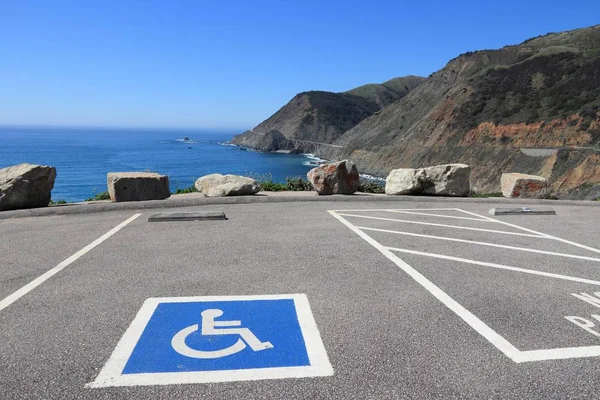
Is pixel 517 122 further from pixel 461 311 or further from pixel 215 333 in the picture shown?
pixel 215 333

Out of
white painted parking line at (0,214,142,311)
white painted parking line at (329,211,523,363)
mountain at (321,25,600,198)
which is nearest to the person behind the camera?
white painted parking line at (329,211,523,363)

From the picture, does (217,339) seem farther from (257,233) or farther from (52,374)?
(257,233)

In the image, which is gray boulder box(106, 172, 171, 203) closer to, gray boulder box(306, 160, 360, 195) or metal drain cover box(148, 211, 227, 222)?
metal drain cover box(148, 211, 227, 222)

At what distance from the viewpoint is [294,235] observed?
22.8 ft

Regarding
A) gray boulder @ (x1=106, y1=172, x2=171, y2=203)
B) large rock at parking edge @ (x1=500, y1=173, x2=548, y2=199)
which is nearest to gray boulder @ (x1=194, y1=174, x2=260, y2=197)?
gray boulder @ (x1=106, y1=172, x2=171, y2=203)

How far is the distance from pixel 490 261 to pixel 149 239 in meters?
4.84

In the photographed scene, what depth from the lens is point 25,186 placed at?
882 centimetres

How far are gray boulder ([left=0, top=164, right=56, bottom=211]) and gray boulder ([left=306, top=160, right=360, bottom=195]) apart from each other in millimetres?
5937

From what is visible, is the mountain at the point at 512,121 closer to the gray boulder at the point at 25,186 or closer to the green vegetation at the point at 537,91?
the green vegetation at the point at 537,91

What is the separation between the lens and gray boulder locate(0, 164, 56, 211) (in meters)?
8.63

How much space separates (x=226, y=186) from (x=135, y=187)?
80.3 inches

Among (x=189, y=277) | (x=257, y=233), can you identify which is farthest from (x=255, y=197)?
(x=189, y=277)

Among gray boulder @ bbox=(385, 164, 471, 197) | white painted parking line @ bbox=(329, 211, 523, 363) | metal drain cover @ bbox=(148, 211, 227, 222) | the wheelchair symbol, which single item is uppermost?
gray boulder @ bbox=(385, 164, 471, 197)

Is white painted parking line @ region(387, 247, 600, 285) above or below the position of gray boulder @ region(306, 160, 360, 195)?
below
